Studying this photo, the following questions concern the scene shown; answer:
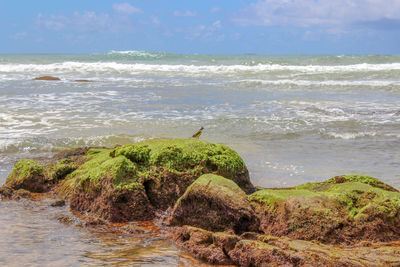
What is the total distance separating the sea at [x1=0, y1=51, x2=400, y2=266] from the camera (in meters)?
3.81

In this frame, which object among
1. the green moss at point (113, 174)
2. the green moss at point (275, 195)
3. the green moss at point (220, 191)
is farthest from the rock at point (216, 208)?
the green moss at point (113, 174)

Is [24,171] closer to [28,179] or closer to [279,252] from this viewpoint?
[28,179]

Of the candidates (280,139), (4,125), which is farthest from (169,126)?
(4,125)

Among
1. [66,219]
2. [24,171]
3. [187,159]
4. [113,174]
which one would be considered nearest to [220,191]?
[187,159]

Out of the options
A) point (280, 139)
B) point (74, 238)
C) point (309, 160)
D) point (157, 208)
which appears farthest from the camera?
point (280, 139)

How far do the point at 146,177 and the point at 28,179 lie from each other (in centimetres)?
190

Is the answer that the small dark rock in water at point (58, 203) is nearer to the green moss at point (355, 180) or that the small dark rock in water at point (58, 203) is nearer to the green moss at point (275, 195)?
the green moss at point (275, 195)

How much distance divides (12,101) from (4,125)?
4.50m

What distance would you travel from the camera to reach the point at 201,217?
4.03 m

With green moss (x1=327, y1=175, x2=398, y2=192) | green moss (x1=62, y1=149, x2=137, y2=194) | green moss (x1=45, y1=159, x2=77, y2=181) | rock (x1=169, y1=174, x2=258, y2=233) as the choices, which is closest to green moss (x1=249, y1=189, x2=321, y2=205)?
rock (x1=169, y1=174, x2=258, y2=233)

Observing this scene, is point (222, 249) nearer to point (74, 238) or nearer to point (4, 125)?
point (74, 238)

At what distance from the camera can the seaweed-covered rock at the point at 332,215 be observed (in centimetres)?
376

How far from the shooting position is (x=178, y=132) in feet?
32.3

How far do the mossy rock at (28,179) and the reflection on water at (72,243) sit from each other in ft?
Result: 2.45
